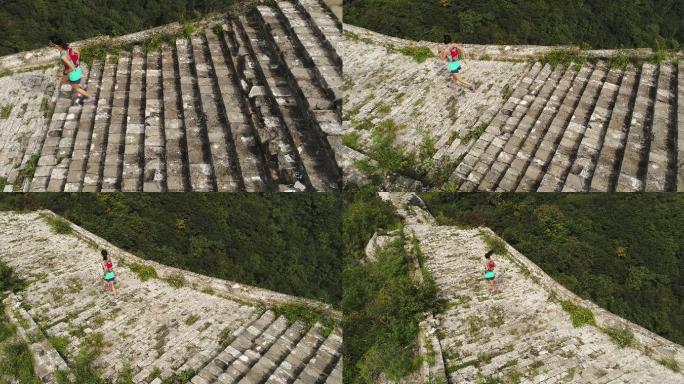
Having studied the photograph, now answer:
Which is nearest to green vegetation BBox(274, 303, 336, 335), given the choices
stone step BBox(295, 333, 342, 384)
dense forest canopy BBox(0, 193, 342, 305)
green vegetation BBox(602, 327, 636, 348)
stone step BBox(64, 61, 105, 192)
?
stone step BBox(295, 333, 342, 384)

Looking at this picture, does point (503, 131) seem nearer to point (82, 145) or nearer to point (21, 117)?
point (82, 145)

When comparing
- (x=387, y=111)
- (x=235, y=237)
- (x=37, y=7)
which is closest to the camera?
(x=387, y=111)

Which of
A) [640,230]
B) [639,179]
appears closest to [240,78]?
[639,179]

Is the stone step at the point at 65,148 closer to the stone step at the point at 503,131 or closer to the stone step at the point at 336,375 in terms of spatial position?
the stone step at the point at 336,375

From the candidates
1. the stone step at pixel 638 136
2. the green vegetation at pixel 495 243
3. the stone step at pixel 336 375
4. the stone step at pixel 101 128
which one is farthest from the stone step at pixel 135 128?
the stone step at pixel 638 136

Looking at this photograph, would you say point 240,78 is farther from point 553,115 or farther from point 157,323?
point 553,115

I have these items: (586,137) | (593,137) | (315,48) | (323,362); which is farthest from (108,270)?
(593,137)
